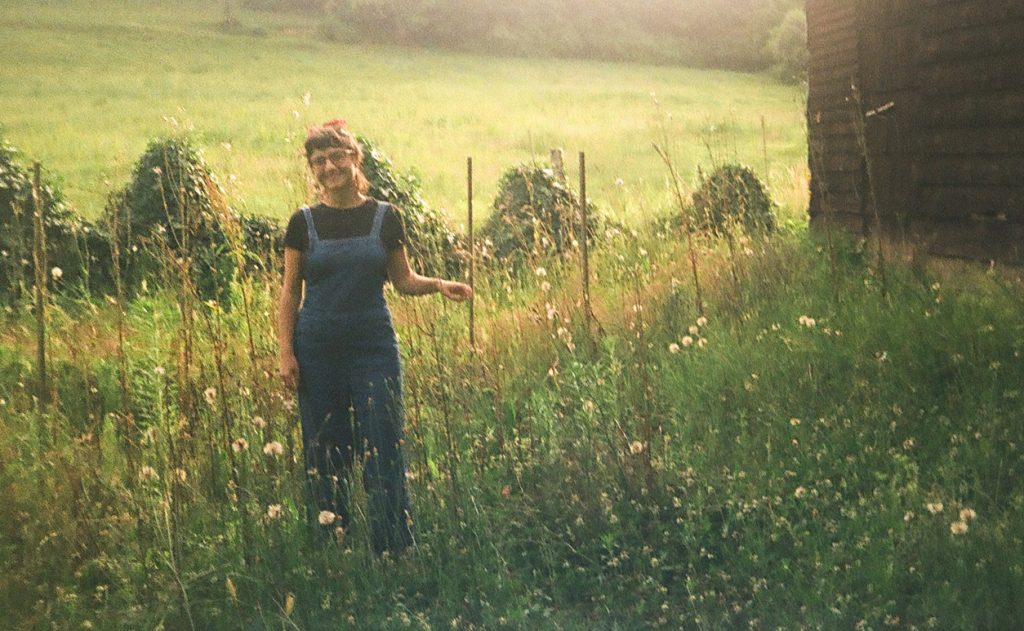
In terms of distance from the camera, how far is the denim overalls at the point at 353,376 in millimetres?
4625

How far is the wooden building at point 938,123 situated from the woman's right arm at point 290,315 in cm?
379

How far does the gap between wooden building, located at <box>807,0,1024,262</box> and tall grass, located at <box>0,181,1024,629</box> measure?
1.59m

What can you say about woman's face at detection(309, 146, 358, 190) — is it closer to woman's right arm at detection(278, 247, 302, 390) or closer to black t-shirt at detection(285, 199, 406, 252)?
black t-shirt at detection(285, 199, 406, 252)

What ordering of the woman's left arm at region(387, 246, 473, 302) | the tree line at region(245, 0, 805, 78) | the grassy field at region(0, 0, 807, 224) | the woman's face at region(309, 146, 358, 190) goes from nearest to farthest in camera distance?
the woman's face at region(309, 146, 358, 190), the woman's left arm at region(387, 246, 473, 302), the grassy field at region(0, 0, 807, 224), the tree line at region(245, 0, 805, 78)

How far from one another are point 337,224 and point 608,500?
1.64 meters

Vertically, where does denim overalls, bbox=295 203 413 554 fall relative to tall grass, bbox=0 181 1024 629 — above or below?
above

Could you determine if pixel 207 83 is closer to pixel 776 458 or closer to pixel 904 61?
pixel 904 61

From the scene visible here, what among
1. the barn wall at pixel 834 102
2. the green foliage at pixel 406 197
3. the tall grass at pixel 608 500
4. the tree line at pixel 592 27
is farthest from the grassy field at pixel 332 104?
the tall grass at pixel 608 500

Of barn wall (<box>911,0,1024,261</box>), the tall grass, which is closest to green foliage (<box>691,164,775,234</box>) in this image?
barn wall (<box>911,0,1024,261</box>)

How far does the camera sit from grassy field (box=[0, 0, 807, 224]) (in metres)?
20.7

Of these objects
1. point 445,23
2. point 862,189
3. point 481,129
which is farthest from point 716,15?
point 862,189

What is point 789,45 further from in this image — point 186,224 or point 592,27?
point 186,224

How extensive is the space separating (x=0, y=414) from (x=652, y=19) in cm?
5220

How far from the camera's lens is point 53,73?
28.4 metres
